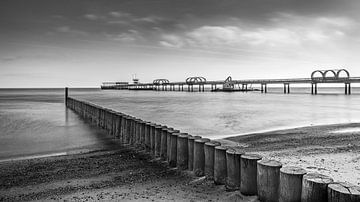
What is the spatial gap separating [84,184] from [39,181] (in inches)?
42.7

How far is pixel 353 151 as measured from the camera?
832 centimetres

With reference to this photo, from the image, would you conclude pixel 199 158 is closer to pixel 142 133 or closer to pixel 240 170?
pixel 240 170

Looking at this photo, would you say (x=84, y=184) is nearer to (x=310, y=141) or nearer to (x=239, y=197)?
(x=239, y=197)

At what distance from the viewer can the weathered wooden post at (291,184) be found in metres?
3.77

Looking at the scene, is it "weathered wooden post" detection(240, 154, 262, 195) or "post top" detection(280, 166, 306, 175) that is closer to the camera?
"post top" detection(280, 166, 306, 175)

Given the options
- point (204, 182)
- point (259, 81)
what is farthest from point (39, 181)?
point (259, 81)

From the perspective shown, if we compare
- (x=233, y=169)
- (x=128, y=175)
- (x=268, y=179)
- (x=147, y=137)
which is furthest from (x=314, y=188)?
(x=147, y=137)

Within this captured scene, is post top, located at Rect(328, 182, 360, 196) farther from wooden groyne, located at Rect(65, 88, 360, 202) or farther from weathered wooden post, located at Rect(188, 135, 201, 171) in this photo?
weathered wooden post, located at Rect(188, 135, 201, 171)

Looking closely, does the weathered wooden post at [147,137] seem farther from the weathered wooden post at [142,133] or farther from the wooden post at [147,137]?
the weathered wooden post at [142,133]

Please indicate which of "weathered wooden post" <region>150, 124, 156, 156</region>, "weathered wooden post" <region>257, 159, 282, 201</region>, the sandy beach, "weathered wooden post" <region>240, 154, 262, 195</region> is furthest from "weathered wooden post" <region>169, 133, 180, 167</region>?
"weathered wooden post" <region>257, 159, 282, 201</region>

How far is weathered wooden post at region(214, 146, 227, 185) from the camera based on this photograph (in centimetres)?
509

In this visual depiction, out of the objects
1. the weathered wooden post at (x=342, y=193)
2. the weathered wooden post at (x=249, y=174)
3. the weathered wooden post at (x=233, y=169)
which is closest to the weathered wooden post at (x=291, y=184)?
the weathered wooden post at (x=342, y=193)

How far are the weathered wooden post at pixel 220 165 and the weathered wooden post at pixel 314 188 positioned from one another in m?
1.61

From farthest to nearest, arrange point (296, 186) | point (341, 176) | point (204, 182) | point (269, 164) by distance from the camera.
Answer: point (341, 176), point (204, 182), point (269, 164), point (296, 186)
